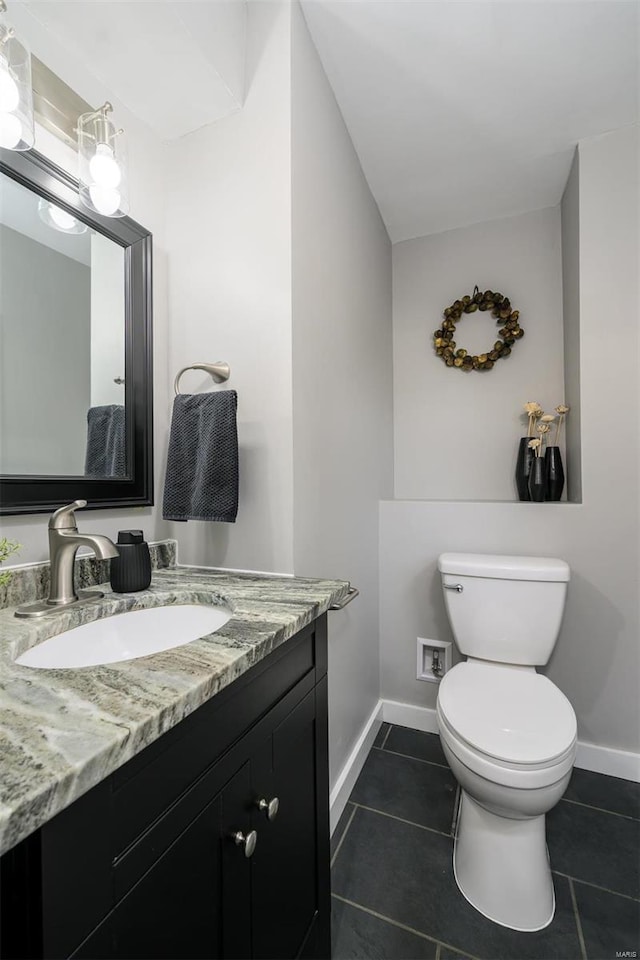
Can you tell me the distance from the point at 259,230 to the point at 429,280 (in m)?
1.34

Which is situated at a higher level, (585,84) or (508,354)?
(585,84)

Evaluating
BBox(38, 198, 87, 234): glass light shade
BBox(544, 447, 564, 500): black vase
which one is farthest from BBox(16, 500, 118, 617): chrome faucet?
BBox(544, 447, 564, 500): black vase

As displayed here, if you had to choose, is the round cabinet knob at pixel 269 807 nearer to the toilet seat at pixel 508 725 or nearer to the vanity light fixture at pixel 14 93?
the toilet seat at pixel 508 725

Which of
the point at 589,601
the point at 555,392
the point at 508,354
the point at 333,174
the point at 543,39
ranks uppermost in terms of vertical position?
the point at 543,39

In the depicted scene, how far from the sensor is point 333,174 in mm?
1443

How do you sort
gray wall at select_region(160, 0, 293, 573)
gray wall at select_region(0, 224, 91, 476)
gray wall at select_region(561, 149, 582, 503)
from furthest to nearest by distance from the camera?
Result: 1. gray wall at select_region(561, 149, 582, 503)
2. gray wall at select_region(160, 0, 293, 573)
3. gray wall at select_region(0, 224, 91, 476)

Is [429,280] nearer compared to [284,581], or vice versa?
[284,581]

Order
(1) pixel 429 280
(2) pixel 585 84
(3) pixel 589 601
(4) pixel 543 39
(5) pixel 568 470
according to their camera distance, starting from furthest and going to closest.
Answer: (1) pixel 429 280 < (5) pixel 568 470 < (3) pixel 589 601 < (2) pixel 585 84 < (4) pixel 543 39

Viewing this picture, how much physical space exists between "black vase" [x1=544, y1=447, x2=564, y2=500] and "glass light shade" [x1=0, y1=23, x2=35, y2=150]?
6.21 feet

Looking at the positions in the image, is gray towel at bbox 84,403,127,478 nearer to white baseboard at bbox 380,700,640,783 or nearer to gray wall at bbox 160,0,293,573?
gray wall at bbox 160,0,293,573

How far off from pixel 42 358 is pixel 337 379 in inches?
33.5

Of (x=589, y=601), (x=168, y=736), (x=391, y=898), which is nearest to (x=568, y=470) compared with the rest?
(x=589, y=601)

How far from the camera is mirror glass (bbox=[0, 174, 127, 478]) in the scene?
2.93ft

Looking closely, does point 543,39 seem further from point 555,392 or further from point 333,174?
point 555,392
